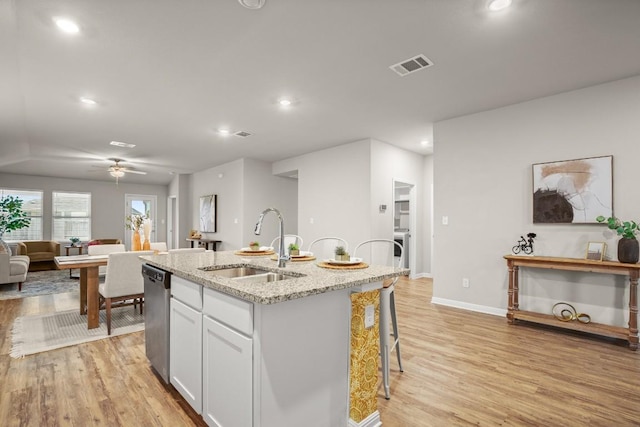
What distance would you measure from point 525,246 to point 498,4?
2614 millimetres

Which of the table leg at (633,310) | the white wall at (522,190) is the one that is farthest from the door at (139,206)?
the table leg at (633,310)

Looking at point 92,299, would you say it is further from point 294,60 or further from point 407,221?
point 407,221

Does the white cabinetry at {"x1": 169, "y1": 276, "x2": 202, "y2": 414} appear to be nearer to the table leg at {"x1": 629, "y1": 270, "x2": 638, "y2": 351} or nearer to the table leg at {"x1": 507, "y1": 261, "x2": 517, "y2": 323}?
the table leg at {"x1": 507, "y1": 261, "x2": 517, "y2": 323}

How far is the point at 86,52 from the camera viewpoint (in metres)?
2.67

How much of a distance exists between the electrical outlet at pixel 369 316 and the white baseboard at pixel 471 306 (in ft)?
9.18

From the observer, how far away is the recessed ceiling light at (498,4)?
2056mm

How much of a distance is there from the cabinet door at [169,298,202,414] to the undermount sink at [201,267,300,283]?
319 mm

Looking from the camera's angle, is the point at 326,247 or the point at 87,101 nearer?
the point at 87,101

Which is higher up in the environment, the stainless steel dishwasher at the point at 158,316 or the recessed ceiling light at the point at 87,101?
the recessed ceiling light at the point at 87,101

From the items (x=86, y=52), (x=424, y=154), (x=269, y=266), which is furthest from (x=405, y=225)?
(x=86, y=52)

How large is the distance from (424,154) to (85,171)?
Result: 8644 mm

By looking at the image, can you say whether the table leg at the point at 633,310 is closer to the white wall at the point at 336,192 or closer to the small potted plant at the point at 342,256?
the small potted plant at the point at 342,256

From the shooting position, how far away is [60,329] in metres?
3.40

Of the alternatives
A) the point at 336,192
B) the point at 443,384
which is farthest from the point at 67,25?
the point at 336,192
